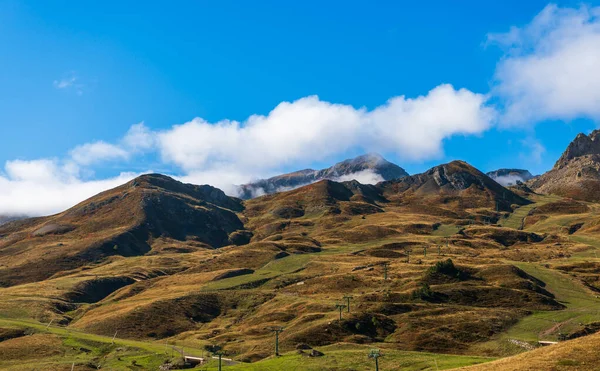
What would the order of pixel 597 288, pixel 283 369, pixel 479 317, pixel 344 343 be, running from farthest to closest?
pixel 597 288 < pixel 479 317 < pixel 344 343 < pixel 283 369

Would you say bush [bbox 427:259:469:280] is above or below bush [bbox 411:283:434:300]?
above

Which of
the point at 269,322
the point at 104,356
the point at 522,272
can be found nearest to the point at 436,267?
the point at 522,272

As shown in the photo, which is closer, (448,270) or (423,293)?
(423,293)

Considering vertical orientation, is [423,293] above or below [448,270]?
below

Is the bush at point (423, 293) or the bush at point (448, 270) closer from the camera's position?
the bush at point (423, 293)

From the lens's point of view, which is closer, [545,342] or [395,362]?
[395,362]

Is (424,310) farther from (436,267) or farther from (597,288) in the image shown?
(597,288)

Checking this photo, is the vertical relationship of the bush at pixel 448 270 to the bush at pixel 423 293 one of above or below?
above

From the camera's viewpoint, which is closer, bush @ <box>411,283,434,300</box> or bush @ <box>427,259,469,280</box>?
bush @ <box>411,283,434,300</box>

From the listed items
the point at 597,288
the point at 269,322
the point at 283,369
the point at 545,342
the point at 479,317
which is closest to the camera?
the point at 283,369

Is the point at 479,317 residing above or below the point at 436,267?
below

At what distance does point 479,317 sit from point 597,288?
65763mm

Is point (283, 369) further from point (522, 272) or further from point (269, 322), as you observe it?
point (522, 272)

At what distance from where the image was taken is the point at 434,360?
350 feet
